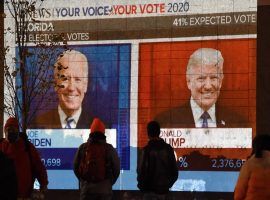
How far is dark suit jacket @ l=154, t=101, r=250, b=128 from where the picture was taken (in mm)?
17406

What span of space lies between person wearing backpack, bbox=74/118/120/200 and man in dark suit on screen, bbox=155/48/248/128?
6.43m

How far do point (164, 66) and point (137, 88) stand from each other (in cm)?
70

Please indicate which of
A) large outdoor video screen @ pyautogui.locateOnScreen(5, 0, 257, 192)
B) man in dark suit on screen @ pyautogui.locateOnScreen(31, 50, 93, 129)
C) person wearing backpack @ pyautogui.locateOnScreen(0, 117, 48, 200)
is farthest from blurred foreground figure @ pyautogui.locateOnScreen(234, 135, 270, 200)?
man in dark suit on screen @ pyautogui.locateOnScreen(31, 50, 93, 129)

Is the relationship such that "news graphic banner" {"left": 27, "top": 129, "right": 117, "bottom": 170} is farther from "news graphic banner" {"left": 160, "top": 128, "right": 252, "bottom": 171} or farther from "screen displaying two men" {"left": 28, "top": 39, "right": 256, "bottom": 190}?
"news graphic banner" {"left": 160, "top": 128, "right": 252, "bottom": 171}

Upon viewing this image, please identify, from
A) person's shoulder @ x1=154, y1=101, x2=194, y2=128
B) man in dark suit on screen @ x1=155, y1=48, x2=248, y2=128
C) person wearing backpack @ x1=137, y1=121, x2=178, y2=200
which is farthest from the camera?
person's shoulder @ x1=154, y1=101, x2=194, y2=128

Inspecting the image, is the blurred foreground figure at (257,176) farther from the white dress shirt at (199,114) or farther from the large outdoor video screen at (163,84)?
the white dress shirt at (199,114)

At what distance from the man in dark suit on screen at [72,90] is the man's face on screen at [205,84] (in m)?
2.23

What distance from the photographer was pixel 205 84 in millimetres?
17594

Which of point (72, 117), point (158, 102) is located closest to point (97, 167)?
point (158, 102)

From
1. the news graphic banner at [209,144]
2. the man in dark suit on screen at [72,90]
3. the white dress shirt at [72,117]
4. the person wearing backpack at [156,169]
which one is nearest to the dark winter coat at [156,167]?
the person wearing backpack at [156,169]

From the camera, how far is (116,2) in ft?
59.8

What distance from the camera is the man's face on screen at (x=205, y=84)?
17531 millimetres

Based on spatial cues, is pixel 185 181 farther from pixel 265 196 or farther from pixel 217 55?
pixel 265 196

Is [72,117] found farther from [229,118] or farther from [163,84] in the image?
[229,118]
